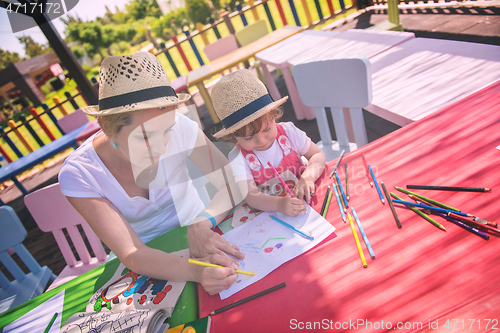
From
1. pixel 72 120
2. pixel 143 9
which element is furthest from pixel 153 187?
pixel 143 9

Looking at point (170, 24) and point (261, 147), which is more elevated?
point (170, 24)

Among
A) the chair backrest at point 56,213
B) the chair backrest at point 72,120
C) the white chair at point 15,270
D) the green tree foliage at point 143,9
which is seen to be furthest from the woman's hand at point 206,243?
the green tree foliage at point 143,9

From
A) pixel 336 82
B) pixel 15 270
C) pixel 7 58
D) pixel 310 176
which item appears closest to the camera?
pixel 310 176

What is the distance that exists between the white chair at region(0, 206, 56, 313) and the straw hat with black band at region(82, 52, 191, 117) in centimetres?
125

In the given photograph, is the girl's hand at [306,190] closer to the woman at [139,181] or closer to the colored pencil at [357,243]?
the colored pencil at [357,243]

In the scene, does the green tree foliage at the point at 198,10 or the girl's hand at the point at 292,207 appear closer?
the girl's hand at the point at 292,207

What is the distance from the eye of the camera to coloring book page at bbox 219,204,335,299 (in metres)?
0.86

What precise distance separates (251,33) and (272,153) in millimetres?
4749

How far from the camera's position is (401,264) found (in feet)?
2.32

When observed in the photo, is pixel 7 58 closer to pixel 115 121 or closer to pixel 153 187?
pixel 153 187

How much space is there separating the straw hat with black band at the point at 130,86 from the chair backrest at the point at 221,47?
4.66 m

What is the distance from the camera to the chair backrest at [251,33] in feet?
17.6

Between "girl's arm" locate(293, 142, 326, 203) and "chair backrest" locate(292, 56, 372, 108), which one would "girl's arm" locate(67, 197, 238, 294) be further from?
"chair backrest" locate(292, 56, 372, 108)

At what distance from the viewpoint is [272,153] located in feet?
4.66
